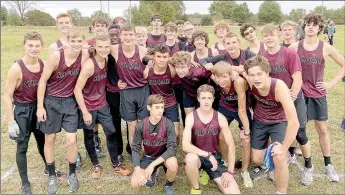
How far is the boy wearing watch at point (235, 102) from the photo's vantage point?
434cm

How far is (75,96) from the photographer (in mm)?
4430

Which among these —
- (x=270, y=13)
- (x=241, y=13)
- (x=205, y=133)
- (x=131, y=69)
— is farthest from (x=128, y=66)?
(x=270, y=13)

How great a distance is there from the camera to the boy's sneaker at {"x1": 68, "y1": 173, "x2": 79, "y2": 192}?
14.6 feet

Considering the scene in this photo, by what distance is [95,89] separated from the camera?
4711 millimetres

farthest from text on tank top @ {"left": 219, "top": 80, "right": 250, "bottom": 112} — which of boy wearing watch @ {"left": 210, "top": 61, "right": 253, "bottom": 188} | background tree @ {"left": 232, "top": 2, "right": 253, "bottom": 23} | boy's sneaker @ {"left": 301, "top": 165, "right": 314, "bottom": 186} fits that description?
background tree @ {"left": 232, "top": 2, "right": 253, "bottom": 23}

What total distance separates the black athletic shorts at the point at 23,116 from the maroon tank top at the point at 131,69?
1.35 m

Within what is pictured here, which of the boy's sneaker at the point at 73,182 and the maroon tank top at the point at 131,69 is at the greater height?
the maroon tank top at the point at 131,69

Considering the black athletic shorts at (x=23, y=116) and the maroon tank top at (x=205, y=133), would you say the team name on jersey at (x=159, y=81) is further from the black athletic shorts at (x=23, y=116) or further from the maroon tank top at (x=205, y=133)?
the black athletic shorts at (x=23, y=116)

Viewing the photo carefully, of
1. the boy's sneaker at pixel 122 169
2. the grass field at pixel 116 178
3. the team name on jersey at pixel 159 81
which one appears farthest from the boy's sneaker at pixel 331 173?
the boy's sneaker at pixel 122 169

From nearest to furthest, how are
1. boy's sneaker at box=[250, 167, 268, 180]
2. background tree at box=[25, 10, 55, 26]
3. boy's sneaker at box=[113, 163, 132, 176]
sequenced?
boy's sneaker at box=[250, 167, 268, 180] → boy's sneaker at box=[113, 163, 132, 176] → background tree at box=[25, 10, 55, 26]

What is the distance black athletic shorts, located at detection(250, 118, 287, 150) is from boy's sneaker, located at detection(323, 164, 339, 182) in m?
1.06

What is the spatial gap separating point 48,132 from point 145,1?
8488cm

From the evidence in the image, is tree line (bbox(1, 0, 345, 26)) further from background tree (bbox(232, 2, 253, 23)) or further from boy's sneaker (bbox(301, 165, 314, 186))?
boy's sneaker (bbox(301, 165, 314, 186))

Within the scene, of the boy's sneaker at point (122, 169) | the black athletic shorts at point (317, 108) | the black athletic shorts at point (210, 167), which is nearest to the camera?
the black athletic shorts at point (210, 167)
